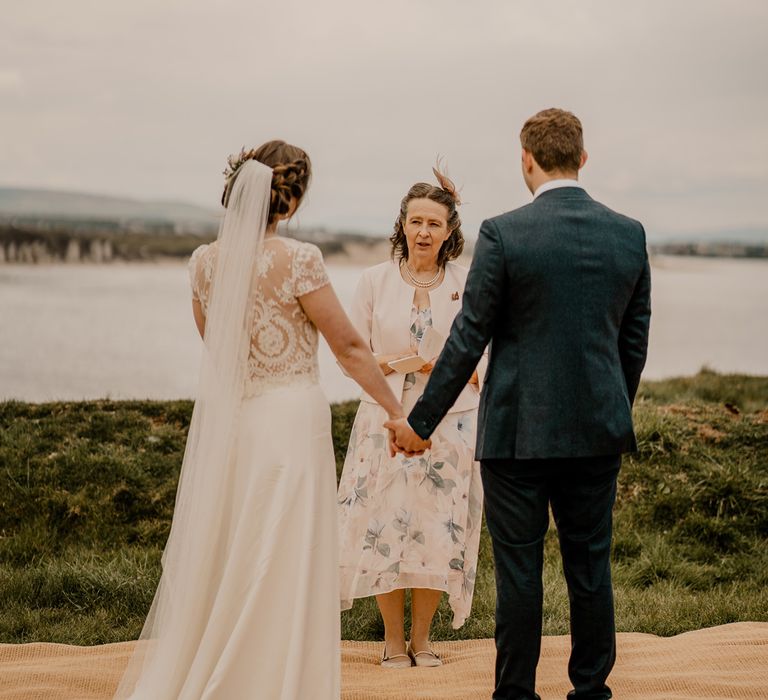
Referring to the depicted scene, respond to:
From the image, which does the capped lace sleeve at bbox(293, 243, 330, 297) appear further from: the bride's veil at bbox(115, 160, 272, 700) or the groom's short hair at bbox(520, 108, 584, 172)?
the groom's short hair at bbox(520, 108, 584, 172)

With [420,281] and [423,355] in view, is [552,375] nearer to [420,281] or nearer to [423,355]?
[423,355]

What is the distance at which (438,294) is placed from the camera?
468 cm

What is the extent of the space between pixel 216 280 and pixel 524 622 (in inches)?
62.4

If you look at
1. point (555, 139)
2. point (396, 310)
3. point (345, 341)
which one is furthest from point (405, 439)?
point (555, 139)

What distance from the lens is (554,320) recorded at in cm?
336

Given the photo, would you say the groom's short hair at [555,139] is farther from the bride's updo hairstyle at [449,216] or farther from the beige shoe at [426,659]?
the beige shoe at [426,659]

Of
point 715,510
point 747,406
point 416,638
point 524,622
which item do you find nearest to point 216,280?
point 524,622

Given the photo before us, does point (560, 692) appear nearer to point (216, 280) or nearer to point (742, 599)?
point (742, 599)

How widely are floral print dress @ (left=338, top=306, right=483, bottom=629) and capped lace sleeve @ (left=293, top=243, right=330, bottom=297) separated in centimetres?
121

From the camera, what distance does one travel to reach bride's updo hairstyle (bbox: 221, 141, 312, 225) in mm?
3527

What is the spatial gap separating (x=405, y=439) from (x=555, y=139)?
124 centimetres

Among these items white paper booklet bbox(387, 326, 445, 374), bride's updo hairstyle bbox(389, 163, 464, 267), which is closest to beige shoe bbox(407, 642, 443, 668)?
white paper booklet bbox(387, 326, 445, 374)

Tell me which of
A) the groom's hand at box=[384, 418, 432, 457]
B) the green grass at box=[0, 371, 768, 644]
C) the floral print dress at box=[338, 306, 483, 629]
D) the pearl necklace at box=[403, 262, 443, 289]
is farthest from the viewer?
the green grass at box=[0, 371, 768, 644]

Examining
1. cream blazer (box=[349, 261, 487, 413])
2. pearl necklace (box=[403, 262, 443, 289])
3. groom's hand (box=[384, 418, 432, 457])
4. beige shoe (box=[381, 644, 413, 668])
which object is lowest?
beige shoe (box=[381, 644, 413, 668])
